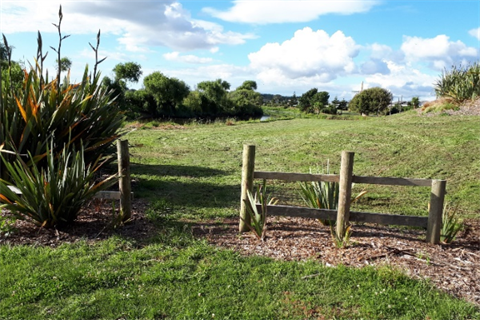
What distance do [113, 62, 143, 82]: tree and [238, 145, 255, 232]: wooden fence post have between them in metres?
44.4

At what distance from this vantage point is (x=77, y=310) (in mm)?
3375

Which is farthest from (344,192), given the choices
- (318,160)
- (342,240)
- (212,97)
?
(212,97)

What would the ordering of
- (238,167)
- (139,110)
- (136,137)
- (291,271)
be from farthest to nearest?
(139,110) → (136,137) → (238,167) → (291,271)

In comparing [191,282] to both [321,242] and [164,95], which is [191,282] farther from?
[164,95]

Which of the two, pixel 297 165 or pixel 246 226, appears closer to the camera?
pixel 246 226

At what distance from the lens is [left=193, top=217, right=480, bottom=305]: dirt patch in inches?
163

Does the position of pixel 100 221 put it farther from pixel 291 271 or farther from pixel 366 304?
pixel 366 304

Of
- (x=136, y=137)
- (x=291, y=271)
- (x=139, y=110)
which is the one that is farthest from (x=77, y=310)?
(x=139, y=110)

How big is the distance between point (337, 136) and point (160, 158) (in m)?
6.26

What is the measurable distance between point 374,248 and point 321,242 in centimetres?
65

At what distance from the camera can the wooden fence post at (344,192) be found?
5.03 m

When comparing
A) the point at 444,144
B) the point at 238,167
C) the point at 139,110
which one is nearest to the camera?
the point at 238,167

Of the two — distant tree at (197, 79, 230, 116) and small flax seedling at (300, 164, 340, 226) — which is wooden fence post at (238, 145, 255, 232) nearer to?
small flax seedling at (300, 164, 340, 226)

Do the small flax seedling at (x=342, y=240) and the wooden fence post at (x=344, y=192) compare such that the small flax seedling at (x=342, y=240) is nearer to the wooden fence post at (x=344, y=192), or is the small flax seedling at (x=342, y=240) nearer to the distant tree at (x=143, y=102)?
the wooden fence post at (x=344, y=192)
